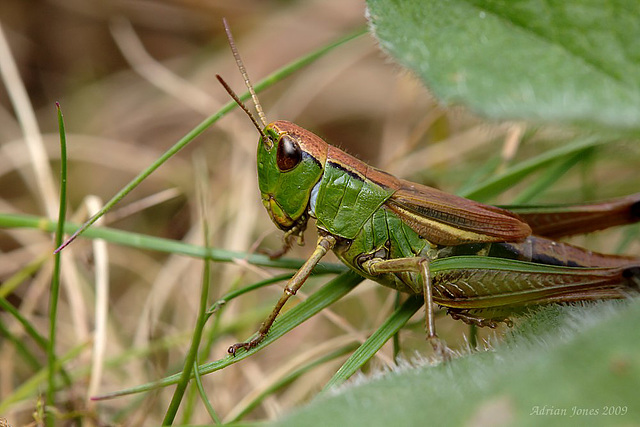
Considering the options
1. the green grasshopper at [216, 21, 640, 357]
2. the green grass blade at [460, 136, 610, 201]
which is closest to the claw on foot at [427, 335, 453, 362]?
the green grasshopper at [216, 21, 640, 357]

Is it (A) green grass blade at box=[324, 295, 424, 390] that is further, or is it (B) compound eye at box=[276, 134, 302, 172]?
(B) compound eye at box=[276, 134, 302, 172]

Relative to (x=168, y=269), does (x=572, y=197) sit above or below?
below

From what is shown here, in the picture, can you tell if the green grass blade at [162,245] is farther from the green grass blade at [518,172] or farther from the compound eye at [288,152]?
the green grass blade at [518,172]

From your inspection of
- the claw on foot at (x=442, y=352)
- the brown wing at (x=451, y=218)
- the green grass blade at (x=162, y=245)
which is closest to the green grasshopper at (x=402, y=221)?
the brown wing at (x=451, y=218)

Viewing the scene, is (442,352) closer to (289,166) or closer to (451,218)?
(451,218)

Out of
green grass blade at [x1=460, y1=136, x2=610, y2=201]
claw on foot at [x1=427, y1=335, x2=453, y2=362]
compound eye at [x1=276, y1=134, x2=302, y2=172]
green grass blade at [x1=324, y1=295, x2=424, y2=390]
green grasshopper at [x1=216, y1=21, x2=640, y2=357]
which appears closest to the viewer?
claw on foot at [x1=427, y1=335, x2=453, y2=362]

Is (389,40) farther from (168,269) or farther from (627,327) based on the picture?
(168,269)

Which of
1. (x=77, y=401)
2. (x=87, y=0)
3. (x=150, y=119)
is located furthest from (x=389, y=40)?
(x=87, y=0)

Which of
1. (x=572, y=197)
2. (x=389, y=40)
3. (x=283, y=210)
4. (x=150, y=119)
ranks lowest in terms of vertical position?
(x=572, y=197)

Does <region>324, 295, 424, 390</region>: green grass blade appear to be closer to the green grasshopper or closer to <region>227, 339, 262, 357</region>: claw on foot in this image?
the green grasshopper
